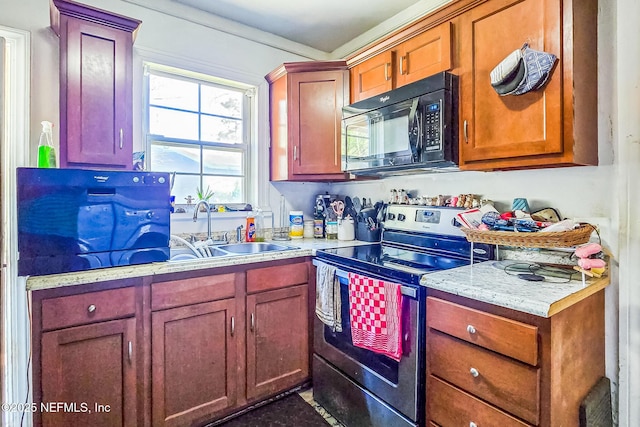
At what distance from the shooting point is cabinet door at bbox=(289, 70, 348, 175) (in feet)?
8.04

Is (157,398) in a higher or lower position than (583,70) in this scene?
lower

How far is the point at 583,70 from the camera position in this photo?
139cm

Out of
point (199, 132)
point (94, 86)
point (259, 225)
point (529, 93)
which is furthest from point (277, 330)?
point (529, 93)

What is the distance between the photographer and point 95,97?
1.74m

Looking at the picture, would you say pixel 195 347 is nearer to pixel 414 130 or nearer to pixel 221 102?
pixel 414 130

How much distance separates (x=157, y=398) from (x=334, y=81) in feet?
7.16

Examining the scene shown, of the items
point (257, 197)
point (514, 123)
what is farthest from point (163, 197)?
point (514, 123)

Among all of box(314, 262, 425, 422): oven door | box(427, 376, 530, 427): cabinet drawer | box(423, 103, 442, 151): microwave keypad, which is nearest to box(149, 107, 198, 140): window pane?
box(314, 262, 425, 422): oven door

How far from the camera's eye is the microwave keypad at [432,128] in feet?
5.66

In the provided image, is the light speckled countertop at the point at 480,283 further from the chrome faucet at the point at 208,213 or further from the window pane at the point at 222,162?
the window pane at the point at 222,162

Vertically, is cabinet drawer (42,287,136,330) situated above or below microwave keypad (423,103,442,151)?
below

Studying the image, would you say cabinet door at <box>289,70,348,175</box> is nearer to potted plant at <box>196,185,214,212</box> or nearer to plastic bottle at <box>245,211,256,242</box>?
plastic bottle at <box>245,211,256,242</box>

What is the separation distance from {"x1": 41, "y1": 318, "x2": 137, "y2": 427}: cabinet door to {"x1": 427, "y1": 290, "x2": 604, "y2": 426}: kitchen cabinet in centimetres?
134

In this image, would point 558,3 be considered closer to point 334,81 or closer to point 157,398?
point 334,81
